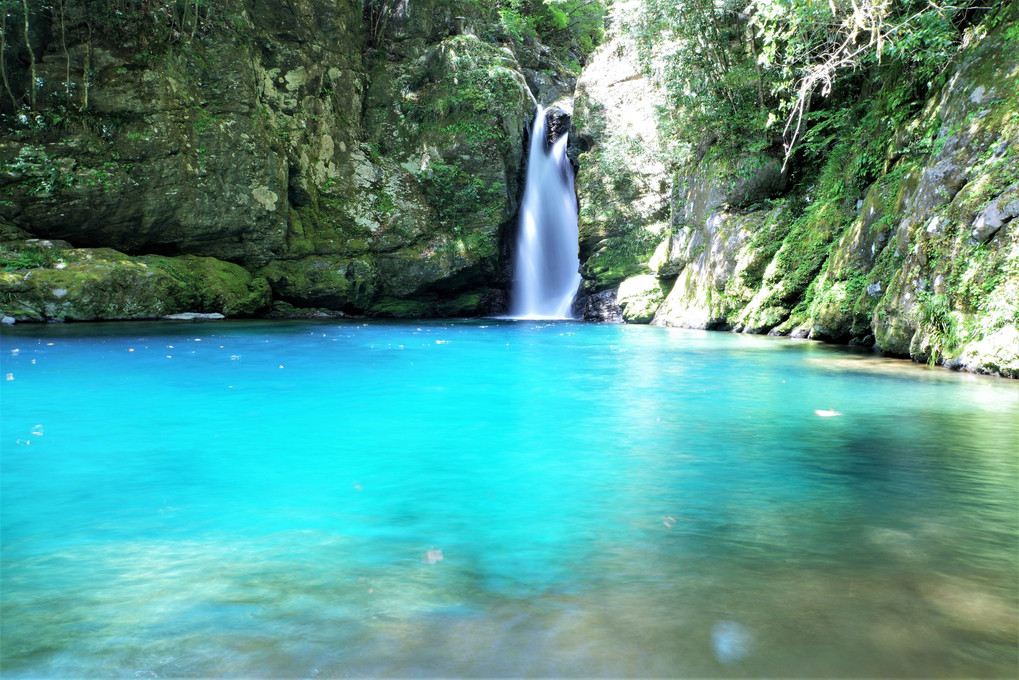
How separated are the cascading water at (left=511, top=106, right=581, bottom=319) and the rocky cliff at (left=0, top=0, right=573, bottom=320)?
69 cm

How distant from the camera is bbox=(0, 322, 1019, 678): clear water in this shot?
5.98 ft

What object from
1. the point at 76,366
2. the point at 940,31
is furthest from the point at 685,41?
the point at 76,366

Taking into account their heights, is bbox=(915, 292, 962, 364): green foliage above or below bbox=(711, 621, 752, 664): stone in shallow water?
above

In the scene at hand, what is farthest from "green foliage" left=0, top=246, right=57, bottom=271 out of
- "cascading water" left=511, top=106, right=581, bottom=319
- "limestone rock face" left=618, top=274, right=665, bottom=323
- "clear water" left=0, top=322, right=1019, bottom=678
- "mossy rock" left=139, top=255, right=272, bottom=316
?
"limestone rock face" left=618, top=274, right=665, bottom=323

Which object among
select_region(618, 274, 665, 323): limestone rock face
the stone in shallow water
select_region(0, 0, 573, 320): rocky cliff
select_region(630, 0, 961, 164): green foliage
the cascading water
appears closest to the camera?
the stone in shallow water

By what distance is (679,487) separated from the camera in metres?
3.46

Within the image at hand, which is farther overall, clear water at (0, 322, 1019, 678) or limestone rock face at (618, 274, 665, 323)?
limestone rock face at (618, 274, 665, 323)

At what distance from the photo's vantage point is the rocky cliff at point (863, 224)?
24.5 feet

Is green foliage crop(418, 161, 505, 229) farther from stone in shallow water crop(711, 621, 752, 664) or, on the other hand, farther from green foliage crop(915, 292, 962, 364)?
stone in shallow water crop(711, 621, 752, 664)

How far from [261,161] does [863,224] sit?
48.3 feet

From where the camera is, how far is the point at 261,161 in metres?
17.7

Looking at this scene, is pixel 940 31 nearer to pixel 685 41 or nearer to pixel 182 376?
pixel 685 41

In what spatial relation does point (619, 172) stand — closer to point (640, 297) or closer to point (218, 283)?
point (640, 297)

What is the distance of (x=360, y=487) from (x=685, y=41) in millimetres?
15948
